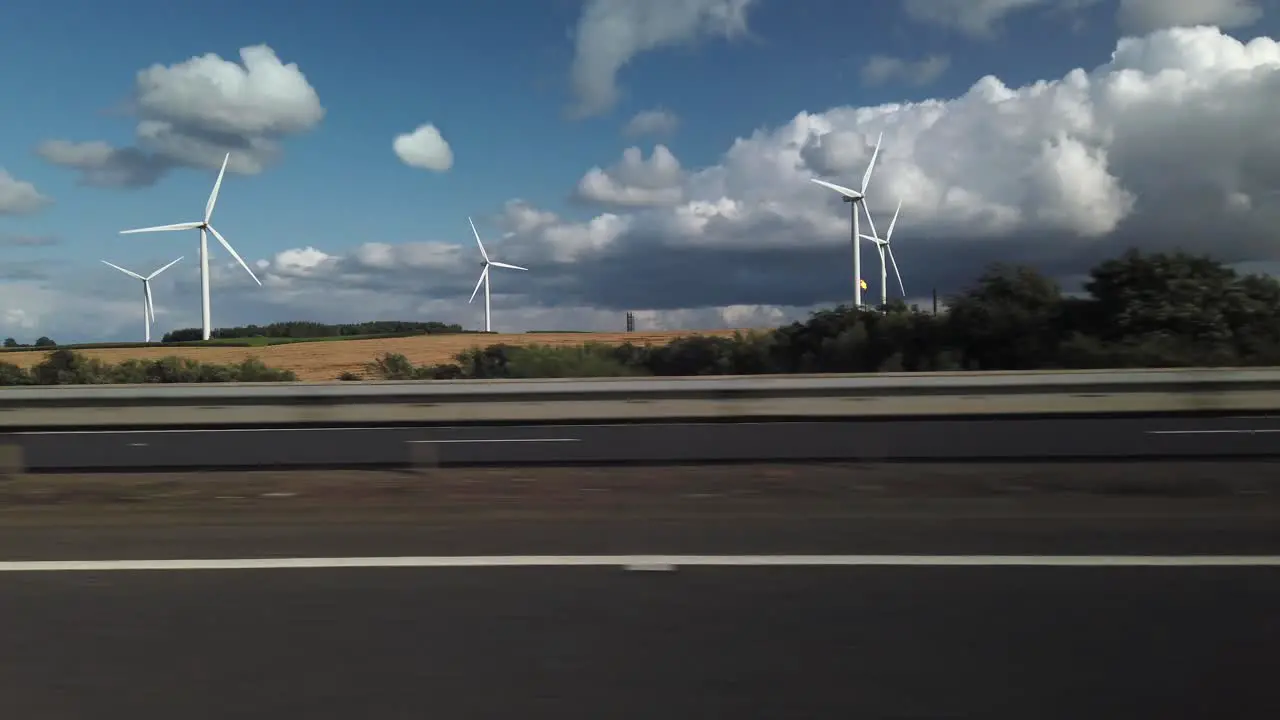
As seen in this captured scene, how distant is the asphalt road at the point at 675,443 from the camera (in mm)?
11031

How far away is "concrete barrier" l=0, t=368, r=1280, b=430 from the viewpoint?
466 inches

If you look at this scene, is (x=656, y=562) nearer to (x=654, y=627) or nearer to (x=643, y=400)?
(x=654, y=627)

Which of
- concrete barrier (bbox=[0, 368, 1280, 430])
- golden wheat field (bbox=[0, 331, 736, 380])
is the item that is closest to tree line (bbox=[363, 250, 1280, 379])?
golden wheat field (bbox=[0, 331, 736, 380])

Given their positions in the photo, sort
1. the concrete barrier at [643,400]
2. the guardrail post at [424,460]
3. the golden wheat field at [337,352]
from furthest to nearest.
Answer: the golden wheat field at [337,352] → the concrete barrier at [643,400] → the guardrail post at [424,460]

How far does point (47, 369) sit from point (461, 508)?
2631 centimetres

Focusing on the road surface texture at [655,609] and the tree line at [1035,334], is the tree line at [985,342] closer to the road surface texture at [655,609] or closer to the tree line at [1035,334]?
the tree line at [1035,334]

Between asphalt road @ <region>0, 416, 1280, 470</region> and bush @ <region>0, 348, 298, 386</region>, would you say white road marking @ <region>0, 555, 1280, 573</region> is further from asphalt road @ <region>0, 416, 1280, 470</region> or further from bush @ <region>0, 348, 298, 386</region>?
bush @ <region>0, 348, 298, 386</region>

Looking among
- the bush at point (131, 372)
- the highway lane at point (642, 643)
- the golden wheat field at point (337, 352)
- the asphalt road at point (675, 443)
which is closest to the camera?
the highway lane at point (642, 643)

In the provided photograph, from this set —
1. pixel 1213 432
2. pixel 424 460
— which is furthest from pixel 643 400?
pixel 1213 432

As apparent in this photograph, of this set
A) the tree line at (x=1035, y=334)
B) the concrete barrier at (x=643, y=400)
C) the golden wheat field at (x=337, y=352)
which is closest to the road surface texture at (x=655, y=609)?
the concrete barrier at (x=643, y=400)

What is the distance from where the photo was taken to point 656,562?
6230mm

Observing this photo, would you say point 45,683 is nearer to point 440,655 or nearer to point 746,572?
point 440,655

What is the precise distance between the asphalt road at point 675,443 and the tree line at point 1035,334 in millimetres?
9086

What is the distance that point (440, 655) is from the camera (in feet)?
15.5
